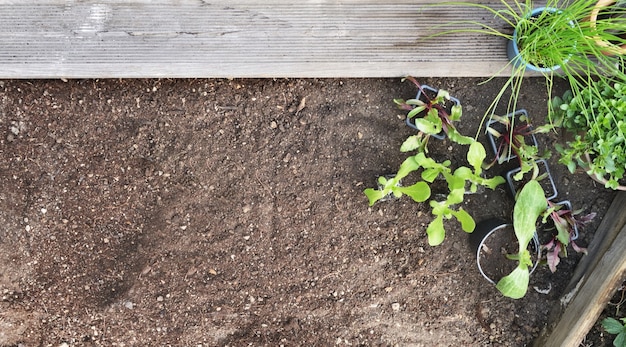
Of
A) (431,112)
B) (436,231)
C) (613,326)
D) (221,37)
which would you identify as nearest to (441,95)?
(431,112)

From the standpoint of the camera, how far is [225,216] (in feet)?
5.79

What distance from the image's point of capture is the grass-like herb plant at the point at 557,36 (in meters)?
1.50

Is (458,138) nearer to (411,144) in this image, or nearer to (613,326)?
(411,144)

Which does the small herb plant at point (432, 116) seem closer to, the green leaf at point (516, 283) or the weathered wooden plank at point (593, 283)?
the green leaf at point (516, 283)

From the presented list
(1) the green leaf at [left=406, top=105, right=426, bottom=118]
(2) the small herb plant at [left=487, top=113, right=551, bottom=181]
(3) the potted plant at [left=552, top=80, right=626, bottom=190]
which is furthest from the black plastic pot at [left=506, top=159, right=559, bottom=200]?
(1) the green leaf at [left=406, top=105, right=426, bottom=118]

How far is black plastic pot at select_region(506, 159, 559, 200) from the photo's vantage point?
1719 mm

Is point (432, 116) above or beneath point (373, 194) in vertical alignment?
above

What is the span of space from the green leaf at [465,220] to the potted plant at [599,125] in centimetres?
31

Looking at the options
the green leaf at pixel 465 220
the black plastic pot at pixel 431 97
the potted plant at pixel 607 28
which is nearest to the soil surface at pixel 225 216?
the black plastic pot at pixel 431 97

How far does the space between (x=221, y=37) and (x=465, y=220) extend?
89cm

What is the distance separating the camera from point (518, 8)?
1663mm

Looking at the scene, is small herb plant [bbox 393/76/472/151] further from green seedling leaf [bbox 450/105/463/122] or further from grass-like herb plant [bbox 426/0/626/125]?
grass-like herb plant [bbox 426/0/626/125]

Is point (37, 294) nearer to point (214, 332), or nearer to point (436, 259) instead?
point (214, 332)

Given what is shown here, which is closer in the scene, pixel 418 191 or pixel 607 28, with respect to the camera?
pixel 607 28
